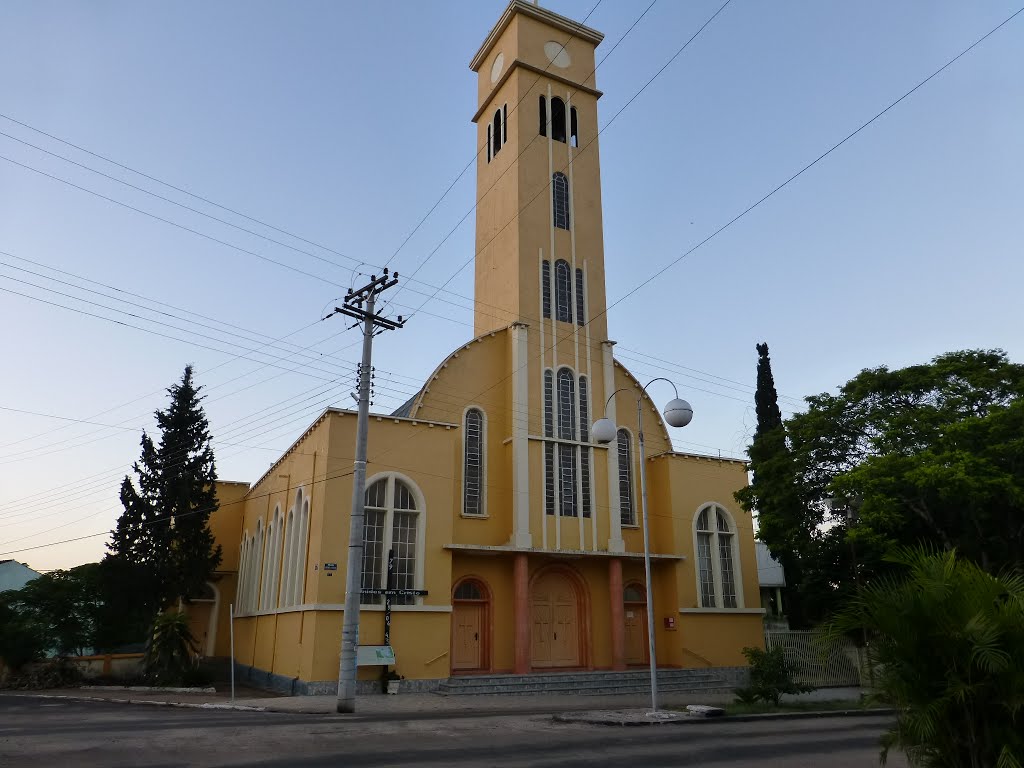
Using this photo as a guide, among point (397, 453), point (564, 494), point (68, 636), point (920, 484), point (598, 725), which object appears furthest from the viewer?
point (68, 636)

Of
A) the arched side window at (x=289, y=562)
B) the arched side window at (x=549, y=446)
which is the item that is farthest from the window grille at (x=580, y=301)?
the arched side window at (x=289, y=562)

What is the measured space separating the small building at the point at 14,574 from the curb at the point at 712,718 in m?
42.1

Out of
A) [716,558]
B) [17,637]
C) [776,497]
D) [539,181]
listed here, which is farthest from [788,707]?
[17,637]

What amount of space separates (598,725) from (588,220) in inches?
803

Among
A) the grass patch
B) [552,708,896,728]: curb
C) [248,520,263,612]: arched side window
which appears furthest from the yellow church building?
[552,708,896,728]: curb

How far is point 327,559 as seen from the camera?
868 inches

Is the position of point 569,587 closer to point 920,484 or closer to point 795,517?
point 795,517

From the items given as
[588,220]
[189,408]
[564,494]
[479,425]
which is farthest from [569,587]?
[189,408]

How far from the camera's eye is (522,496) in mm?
25344

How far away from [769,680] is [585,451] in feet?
36.8

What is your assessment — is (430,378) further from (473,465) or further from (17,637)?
(17,637)

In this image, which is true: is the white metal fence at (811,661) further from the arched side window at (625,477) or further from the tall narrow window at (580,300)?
the tall narrow window at (580,300)

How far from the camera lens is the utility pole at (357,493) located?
55.4 feet

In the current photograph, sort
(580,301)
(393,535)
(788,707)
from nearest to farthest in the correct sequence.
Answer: (788,707) < (393,535) < (580,301)
